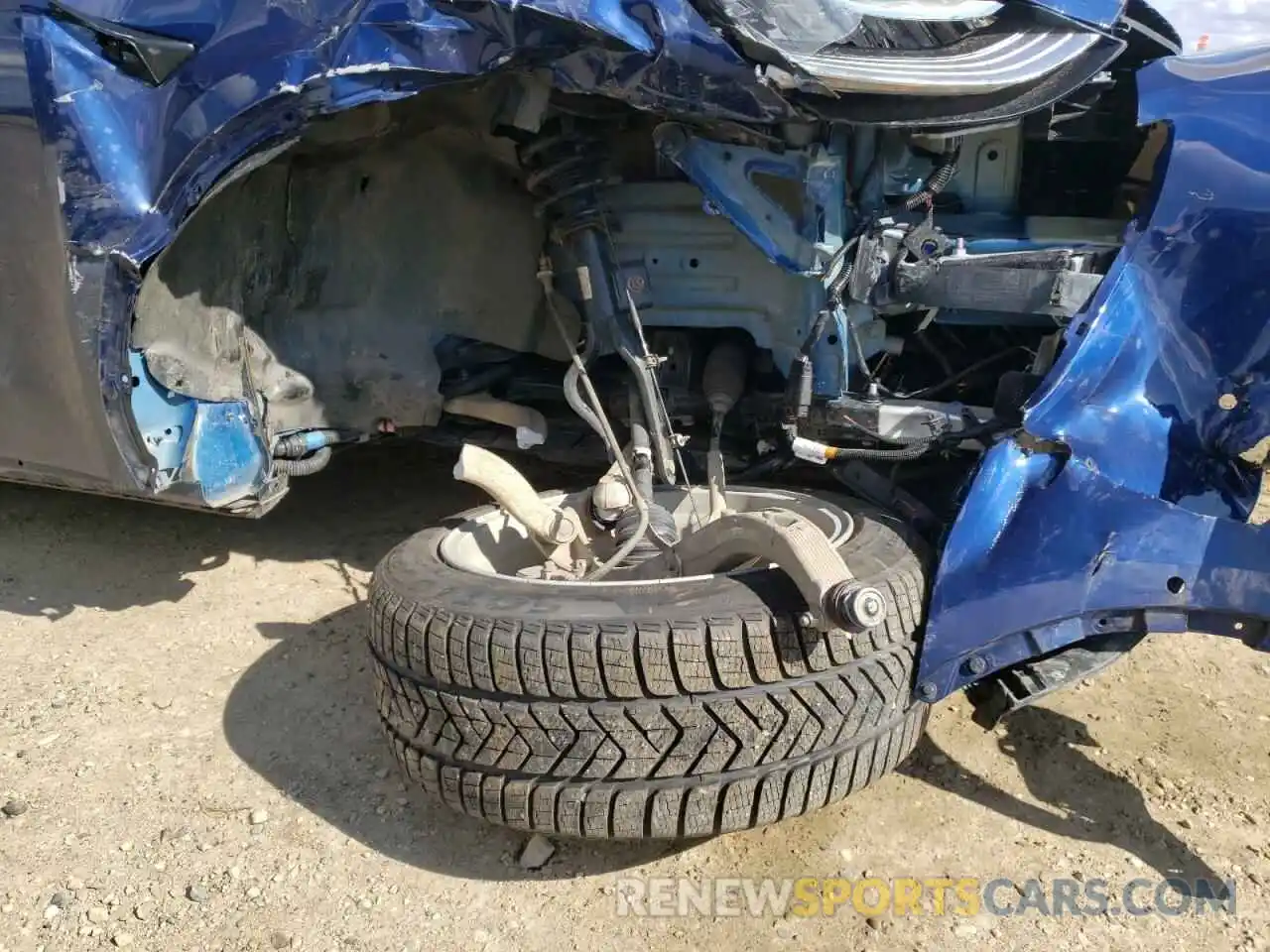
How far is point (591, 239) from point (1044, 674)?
1529 mm

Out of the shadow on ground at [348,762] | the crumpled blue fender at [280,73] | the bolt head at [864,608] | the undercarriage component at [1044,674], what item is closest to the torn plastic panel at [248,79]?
the crumpled blue fender at [280,73]

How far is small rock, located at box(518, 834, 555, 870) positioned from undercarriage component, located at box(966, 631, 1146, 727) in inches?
36.0

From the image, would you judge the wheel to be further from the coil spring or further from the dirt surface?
the coil spring

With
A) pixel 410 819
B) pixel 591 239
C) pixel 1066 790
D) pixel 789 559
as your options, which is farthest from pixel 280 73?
pixel 1066 790

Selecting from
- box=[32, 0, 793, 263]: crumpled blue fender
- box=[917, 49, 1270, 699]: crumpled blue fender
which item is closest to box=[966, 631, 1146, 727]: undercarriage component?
box=[917, 49, 1270, 699]: crumpled blue fender

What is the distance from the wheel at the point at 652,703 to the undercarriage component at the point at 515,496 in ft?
1.55

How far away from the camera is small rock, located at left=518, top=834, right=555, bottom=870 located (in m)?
2.06

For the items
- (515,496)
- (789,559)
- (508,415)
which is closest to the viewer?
(789,559)

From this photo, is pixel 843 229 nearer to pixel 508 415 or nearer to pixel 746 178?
pixel 746 178

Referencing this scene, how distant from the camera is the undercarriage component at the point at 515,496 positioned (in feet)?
8.23

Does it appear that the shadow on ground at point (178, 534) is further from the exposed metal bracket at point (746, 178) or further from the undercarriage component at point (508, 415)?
the exposed metal bracket at point (746, 178)

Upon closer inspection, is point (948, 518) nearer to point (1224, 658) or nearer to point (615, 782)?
point (615, 782)

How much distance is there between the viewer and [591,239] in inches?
108

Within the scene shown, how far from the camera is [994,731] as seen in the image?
2.41 metres
